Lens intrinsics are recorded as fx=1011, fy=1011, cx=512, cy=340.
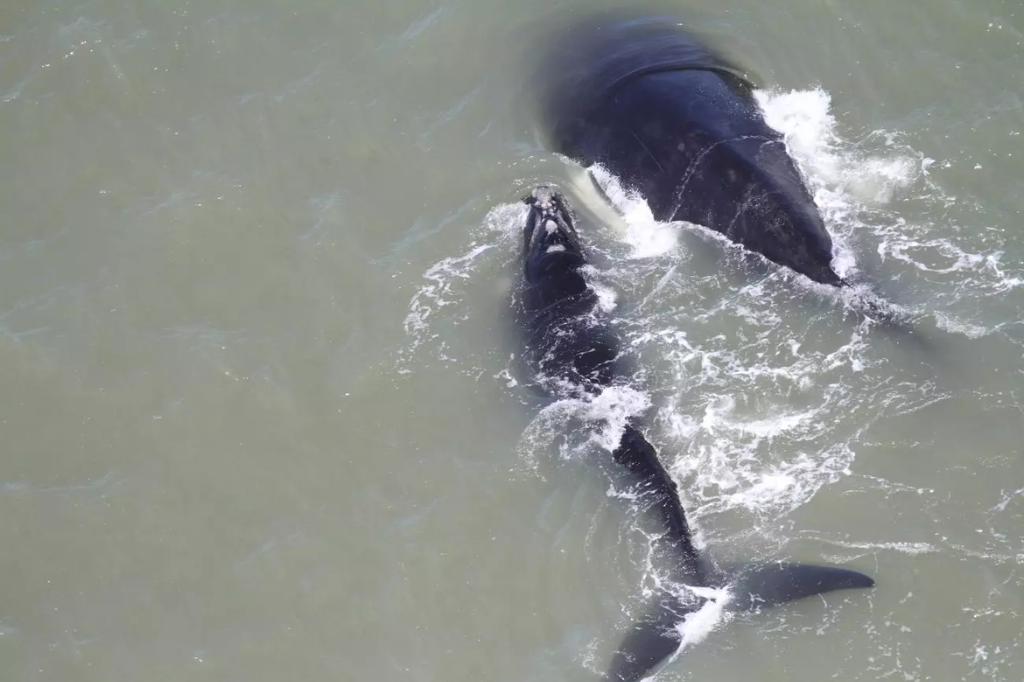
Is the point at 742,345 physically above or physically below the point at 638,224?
below

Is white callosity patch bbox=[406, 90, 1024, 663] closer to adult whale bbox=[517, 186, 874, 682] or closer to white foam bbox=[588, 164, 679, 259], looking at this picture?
white foam bbox=[588, 164, 679, 259]

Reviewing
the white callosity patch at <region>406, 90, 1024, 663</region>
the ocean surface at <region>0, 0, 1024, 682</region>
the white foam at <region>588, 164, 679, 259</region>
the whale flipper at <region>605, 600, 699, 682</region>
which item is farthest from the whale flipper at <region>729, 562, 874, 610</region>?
the white foam at <region>588, 164, 679, 259</region>

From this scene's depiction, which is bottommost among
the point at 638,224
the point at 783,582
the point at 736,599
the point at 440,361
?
the point at 736,599

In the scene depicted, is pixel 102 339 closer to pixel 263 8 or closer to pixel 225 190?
pixel 225 190

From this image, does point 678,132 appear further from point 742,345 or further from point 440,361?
point 440,361

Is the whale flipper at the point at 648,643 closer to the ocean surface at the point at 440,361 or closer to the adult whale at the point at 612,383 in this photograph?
the adult whale at the point at 612,383

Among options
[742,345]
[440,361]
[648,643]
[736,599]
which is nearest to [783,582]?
[736,599]
